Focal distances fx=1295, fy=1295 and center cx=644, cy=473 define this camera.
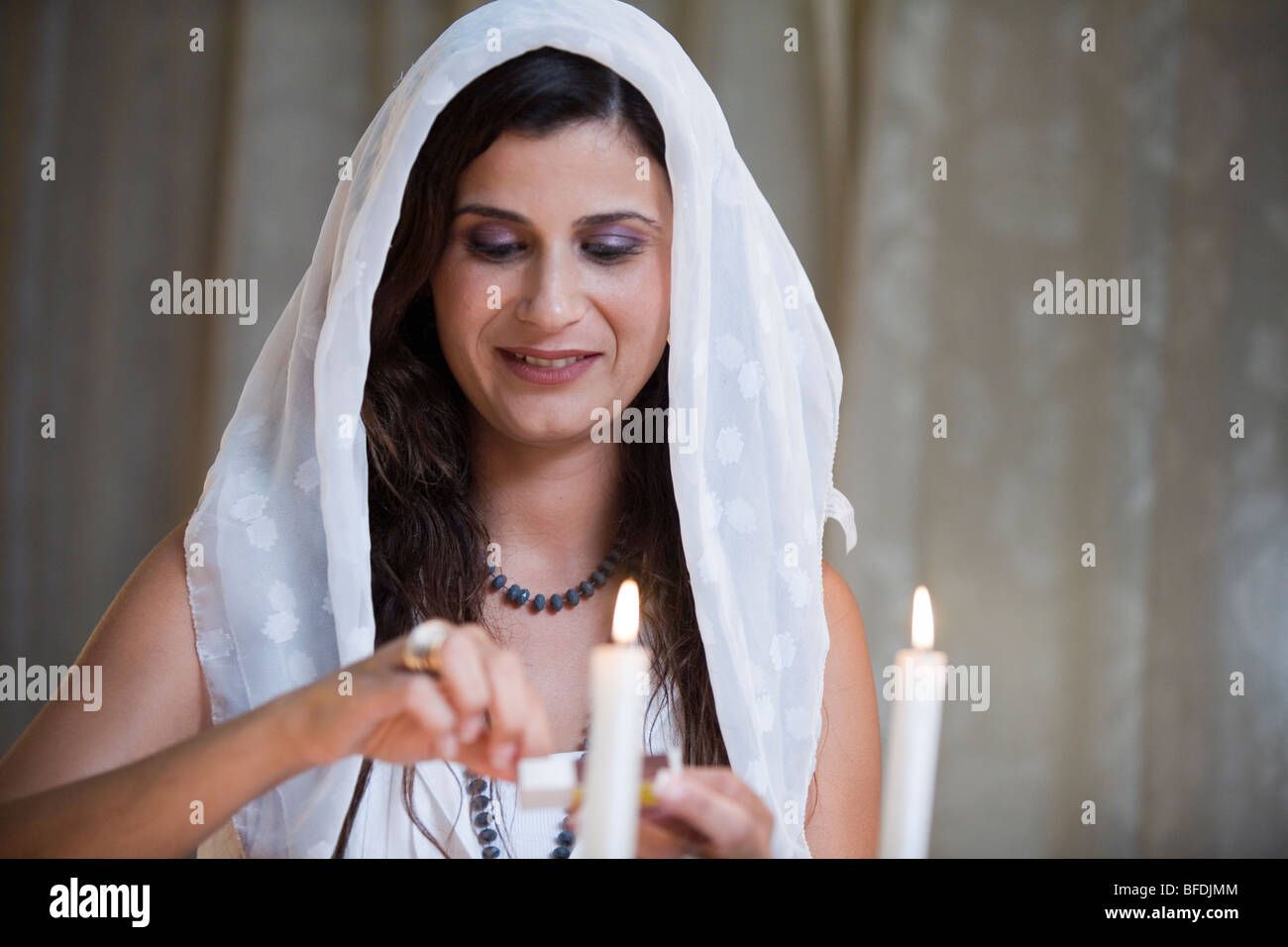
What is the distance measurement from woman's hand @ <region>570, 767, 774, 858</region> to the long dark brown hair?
28.8 inches

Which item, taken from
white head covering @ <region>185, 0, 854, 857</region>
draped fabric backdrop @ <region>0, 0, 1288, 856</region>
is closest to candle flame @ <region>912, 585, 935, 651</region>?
white head covering @ <region>185, 0, 854, 857</region>

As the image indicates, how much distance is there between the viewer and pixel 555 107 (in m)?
1.49

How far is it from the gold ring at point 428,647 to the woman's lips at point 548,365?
77 cm

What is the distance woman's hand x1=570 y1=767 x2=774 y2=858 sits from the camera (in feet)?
2.55

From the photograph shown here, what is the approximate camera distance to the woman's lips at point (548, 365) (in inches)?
60.5

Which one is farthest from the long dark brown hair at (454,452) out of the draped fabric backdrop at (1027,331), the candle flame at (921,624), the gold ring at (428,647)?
the draped fabric backdrop at (1027,331)

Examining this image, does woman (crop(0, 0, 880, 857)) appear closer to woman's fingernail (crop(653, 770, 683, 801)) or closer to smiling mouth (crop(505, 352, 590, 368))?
smiling mouth (crop(505, 352, 590, 368))

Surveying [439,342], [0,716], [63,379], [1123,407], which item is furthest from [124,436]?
[1123,407]

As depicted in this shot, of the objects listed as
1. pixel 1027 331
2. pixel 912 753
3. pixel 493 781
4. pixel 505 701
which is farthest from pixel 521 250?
pixel 1027 331

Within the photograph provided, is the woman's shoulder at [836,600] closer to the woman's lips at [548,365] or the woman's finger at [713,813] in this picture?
the woman's lips at [548,365]

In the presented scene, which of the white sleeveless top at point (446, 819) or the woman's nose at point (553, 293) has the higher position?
the woman's nose at point (553, 293)

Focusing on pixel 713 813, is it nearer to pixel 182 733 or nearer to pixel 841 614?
pixel 182 733

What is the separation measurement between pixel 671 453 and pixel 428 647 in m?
0.73

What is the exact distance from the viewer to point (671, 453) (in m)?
1.48
